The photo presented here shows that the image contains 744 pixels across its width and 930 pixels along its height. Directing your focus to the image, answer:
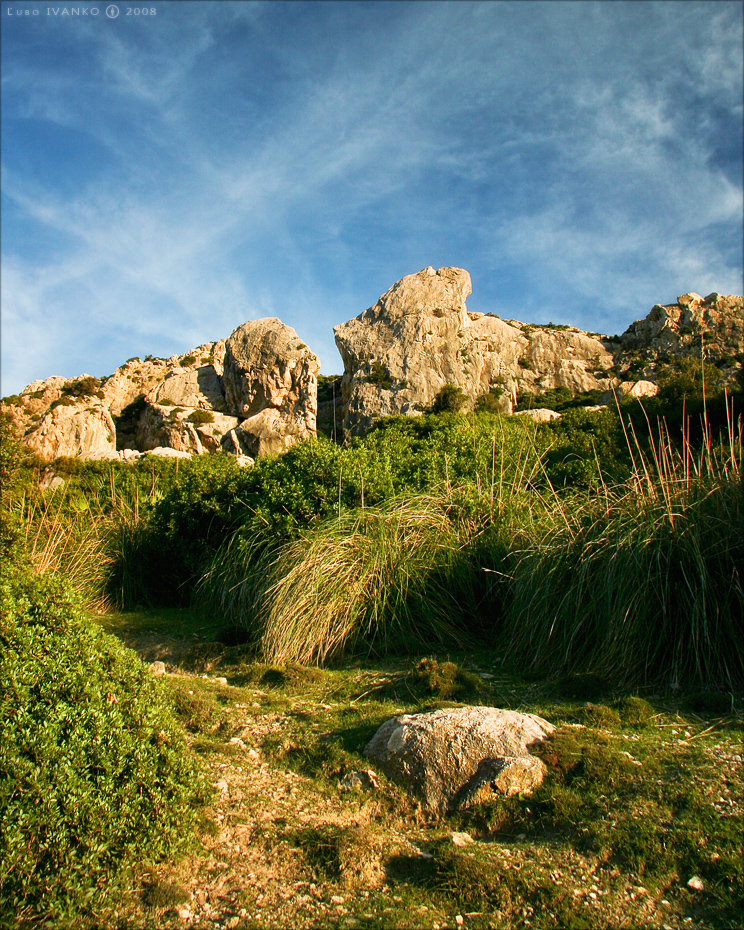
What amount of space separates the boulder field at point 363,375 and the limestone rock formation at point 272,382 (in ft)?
0.19

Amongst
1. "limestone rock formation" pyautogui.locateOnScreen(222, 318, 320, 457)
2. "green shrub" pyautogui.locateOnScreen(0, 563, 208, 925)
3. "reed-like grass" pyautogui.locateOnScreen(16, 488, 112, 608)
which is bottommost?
"green shrub" pyautogui.locateOnScreen(0, 563, 208, 925)

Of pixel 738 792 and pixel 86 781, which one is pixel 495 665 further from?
pixel 86 781

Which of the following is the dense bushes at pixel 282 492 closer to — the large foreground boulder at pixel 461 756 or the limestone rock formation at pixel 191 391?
the large foreground boulder at pixel 461 756

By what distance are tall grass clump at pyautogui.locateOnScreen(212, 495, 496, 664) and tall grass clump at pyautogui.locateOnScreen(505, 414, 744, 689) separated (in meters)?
0.63

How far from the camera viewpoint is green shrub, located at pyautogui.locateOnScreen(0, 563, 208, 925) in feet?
6.69

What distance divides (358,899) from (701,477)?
4.09 meters

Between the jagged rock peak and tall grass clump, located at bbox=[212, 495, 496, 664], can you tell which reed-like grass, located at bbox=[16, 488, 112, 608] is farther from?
the jagged rock peak

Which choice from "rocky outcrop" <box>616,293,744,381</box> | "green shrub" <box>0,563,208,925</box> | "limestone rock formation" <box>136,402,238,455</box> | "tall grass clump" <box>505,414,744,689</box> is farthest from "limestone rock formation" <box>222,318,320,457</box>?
"green shrub" <box>0,563,208,925</box>

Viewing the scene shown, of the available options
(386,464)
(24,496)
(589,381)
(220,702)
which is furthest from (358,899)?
(589,381)

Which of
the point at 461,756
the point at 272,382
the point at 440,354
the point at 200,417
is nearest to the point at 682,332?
the point at 440,354

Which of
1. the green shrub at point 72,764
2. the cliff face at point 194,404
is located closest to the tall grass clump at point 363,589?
the green shrub at point 72,764

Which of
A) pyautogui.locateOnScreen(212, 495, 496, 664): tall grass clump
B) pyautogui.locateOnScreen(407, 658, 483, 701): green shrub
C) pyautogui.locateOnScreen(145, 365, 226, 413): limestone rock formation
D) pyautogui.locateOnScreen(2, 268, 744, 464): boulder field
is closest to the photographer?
pyautogui.locateOnScreen(407, 658, 483, 701): green shrub

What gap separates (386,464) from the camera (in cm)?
716

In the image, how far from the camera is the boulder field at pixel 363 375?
32.6 metres
